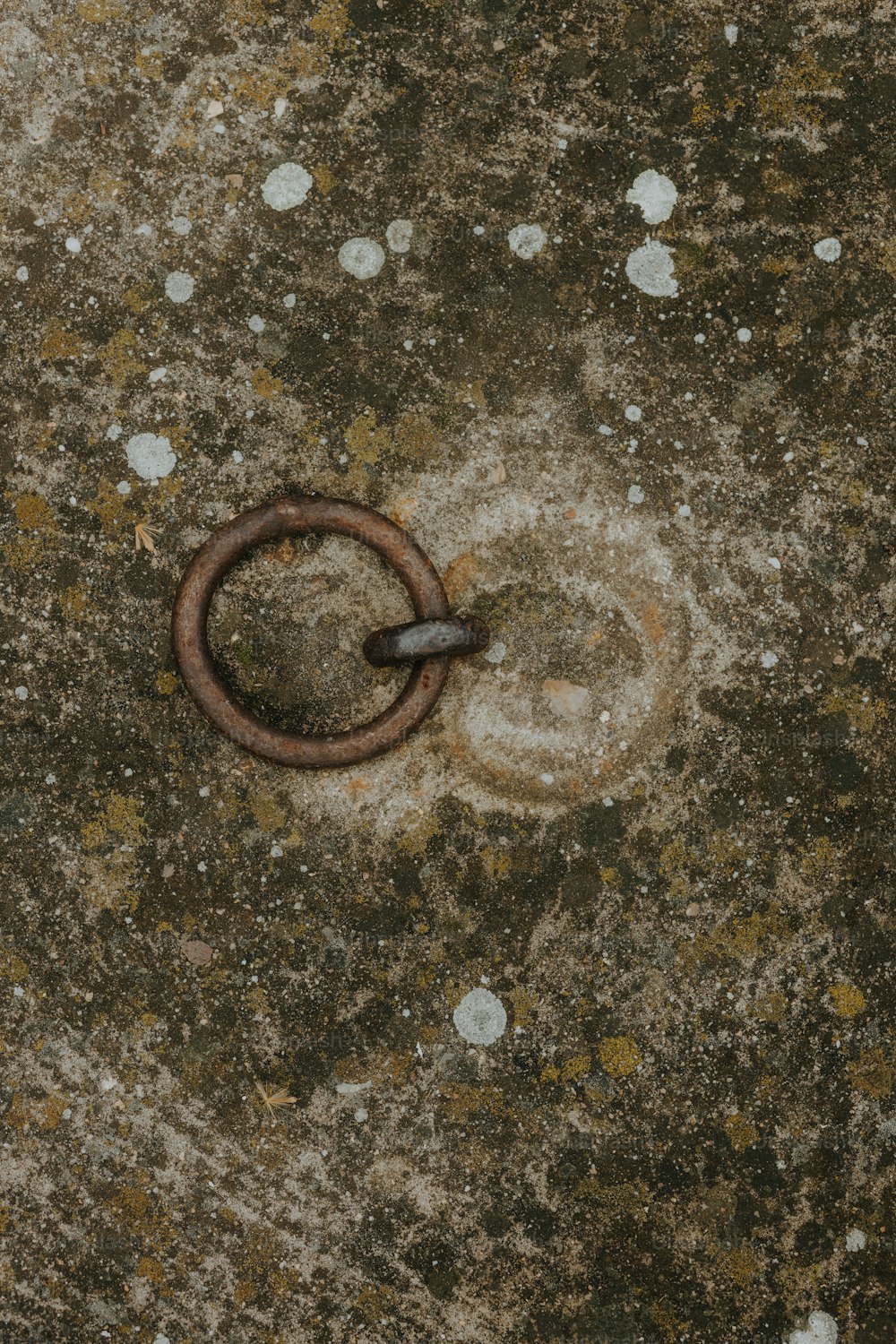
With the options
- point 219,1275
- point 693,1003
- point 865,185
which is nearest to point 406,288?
point 865,185

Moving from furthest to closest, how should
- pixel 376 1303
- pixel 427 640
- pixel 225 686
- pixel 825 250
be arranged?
pixel 825 250, pixel 376 1303, pixel 225 686, pixel 427 640

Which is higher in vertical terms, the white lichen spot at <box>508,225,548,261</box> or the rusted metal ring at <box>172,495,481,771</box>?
the white lichen spot at <box>508,225,548,261</box>

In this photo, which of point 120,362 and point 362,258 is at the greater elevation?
point 362,258

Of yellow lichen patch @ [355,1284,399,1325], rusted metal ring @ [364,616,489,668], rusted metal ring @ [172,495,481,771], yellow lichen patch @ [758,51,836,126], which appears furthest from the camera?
yellow lichen patch @ [758,51,836,126]

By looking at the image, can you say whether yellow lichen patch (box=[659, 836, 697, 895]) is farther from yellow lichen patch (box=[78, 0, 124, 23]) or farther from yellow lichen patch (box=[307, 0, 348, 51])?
yellow lichen patch (box=[78, 0, 124, 23])

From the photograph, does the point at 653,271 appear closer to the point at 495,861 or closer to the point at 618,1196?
the point at 495,861

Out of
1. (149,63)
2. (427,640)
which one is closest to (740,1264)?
(427,640)

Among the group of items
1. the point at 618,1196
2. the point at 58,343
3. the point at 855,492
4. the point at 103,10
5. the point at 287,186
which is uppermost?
the point at 103,10

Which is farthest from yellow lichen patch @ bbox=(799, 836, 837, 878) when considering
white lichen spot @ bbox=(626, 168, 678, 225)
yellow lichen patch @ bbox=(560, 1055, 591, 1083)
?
white lichen spot @ bbox=(626, 168, 678, 225)
